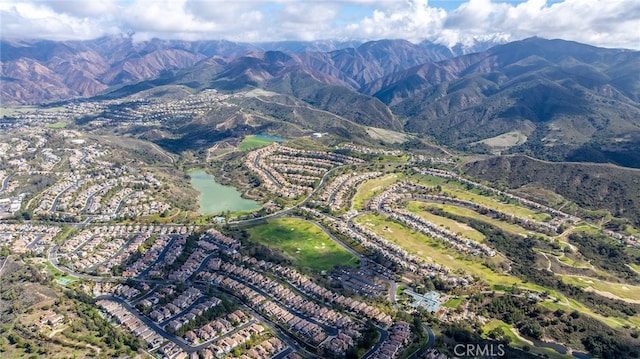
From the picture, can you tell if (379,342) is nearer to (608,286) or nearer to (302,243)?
(302,243)

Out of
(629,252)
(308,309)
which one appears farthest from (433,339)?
(629,252)

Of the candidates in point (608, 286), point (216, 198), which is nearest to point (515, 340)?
point (608, 286)

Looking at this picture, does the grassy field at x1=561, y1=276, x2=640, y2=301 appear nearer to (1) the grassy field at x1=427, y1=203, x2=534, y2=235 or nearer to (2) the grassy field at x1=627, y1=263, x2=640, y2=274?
(2) the grassy field at x1=627, y1=263, x2=640, y2=274

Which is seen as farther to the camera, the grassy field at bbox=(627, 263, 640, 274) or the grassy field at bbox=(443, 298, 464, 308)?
the grassy field at bbox=(627, 263, 640, 274)

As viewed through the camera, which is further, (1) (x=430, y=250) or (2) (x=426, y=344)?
(1) (x=430, y=250)

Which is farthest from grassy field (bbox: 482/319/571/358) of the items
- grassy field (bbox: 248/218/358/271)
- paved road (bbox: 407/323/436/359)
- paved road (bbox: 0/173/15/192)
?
paved road (bbox: 0/173/15/192)

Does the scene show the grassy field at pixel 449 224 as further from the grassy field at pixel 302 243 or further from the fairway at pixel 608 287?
the grassy field at pixel 302 243
